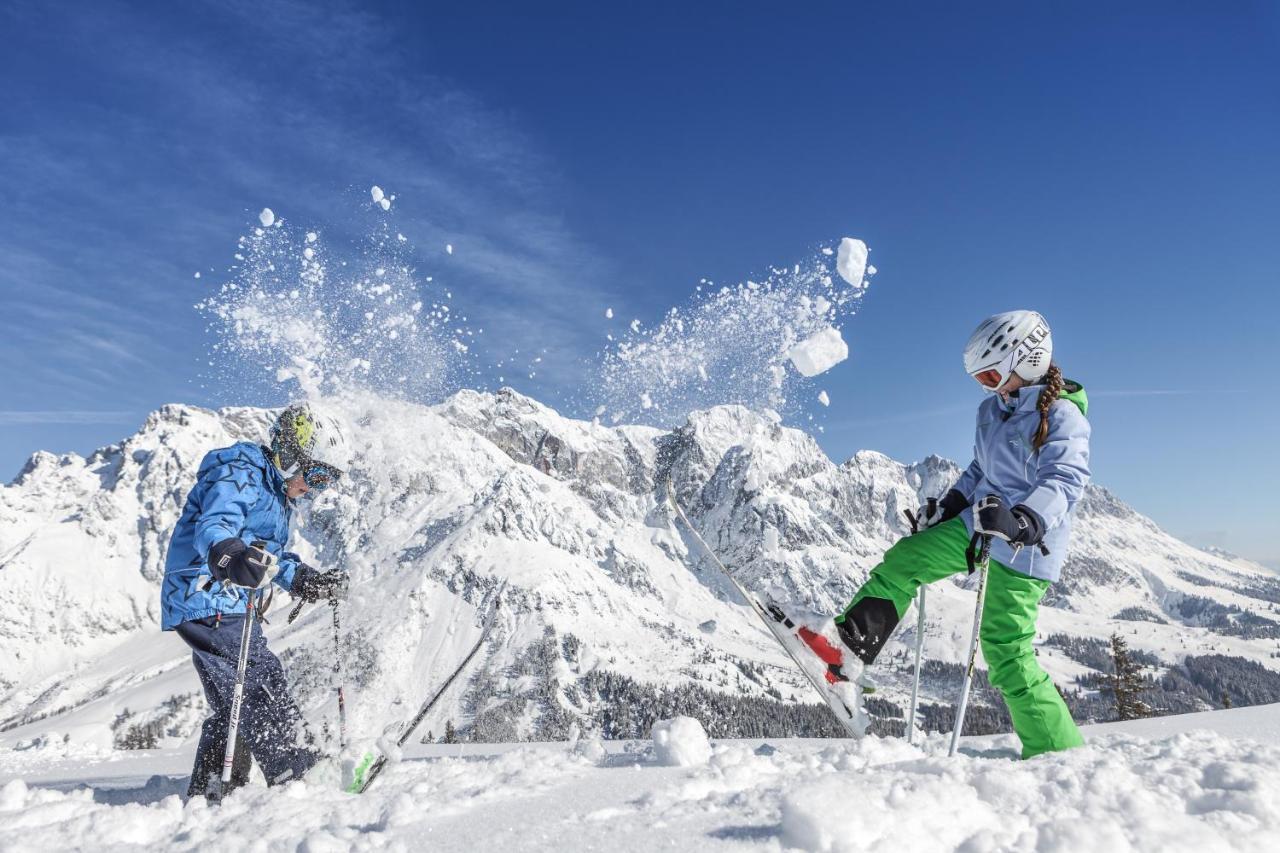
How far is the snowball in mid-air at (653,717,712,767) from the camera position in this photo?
12.2 ft

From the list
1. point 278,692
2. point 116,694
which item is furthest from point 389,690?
point 278,692

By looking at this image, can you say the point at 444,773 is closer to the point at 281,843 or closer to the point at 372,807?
the point at 372,807

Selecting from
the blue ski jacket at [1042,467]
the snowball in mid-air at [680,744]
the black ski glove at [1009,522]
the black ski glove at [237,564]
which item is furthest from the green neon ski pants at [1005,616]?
Result: the black ski glove at [237,564]

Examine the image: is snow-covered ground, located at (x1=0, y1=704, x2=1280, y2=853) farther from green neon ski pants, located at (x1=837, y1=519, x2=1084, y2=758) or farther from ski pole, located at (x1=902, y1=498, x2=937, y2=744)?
ski pole, located at (x1=902, y1=498, x2=937, y2=744)

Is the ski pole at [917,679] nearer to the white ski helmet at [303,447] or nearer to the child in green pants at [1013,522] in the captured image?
the child in green pants at [1013,522]

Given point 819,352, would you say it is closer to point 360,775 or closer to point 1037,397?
point 1037,397

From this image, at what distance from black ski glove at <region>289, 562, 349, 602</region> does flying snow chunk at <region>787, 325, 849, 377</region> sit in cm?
782

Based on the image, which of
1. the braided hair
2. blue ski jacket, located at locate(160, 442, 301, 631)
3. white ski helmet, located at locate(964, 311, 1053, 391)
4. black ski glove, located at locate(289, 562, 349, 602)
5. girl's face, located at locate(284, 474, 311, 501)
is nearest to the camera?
the braided hair

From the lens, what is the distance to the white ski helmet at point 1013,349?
4.62 m

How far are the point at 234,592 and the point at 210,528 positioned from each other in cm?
52

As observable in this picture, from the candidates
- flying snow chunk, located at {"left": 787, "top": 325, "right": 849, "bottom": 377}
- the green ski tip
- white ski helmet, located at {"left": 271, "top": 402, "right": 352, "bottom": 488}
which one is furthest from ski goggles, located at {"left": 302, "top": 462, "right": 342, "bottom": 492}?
flying snow chunk, located at {"left": 787, "top": 325, "right": 849, "bottom": 377}

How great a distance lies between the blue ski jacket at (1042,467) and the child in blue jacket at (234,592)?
4508mm

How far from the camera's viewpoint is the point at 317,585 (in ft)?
16.9

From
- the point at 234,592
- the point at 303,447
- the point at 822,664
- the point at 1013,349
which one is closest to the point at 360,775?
the point at 234,592
